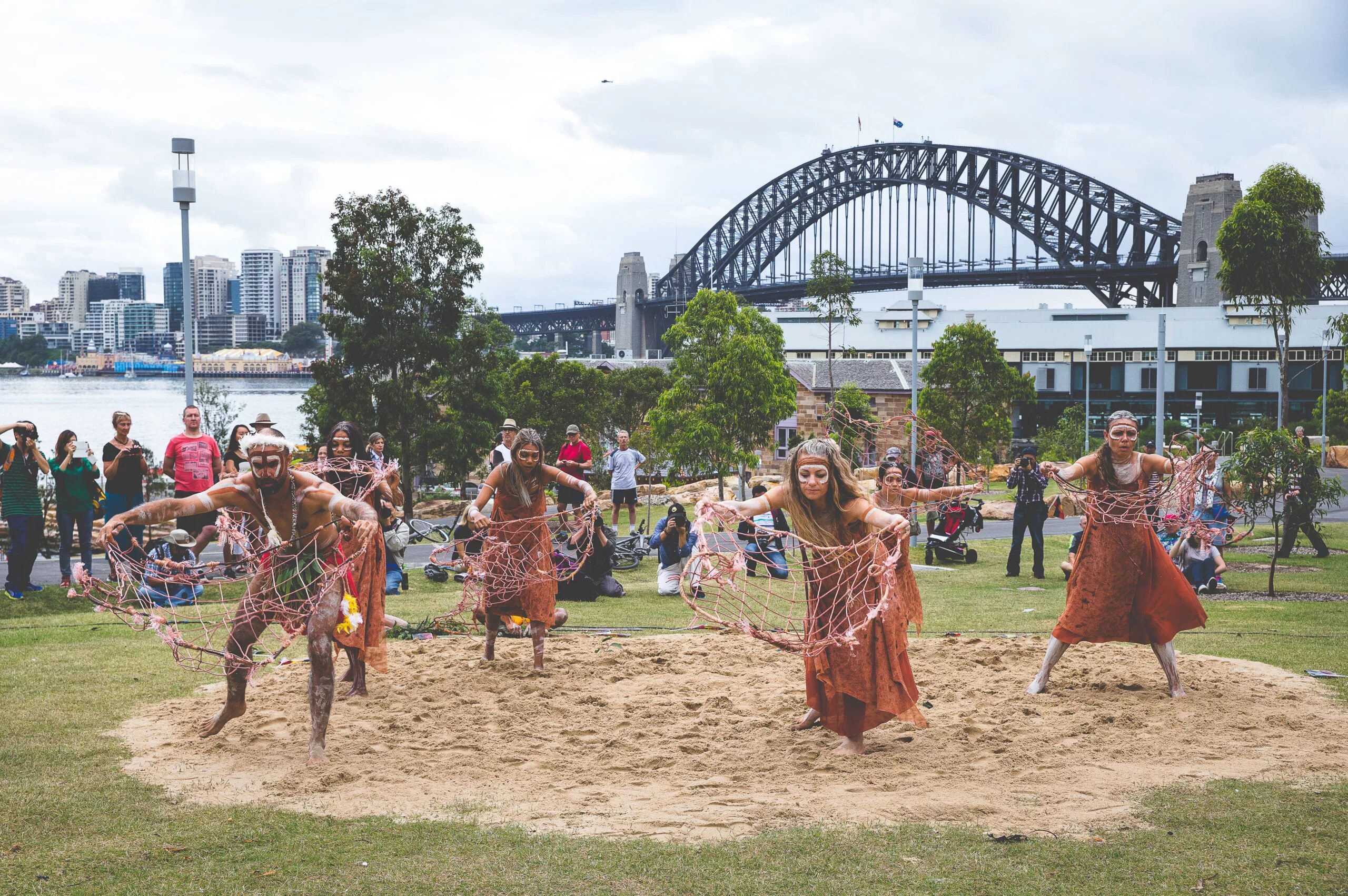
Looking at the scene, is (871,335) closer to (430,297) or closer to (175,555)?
(430,297)

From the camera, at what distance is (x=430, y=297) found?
95.7ft

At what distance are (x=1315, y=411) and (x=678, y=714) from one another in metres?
64.8

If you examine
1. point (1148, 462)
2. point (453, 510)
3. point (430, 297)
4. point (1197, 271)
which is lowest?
point (453, 510)

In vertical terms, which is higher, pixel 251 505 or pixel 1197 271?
pixel 1197 271

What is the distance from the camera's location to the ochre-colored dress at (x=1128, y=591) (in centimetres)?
856

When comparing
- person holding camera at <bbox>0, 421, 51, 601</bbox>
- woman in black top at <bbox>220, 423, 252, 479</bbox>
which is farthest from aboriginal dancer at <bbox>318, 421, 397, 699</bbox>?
person holding camera at <bbox>0, 421, 51, 601</bbox>

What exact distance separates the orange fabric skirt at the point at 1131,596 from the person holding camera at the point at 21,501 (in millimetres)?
11739

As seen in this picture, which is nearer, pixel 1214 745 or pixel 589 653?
pixel 1214 745

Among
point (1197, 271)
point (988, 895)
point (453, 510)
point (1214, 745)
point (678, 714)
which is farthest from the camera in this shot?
point (1197, 271)

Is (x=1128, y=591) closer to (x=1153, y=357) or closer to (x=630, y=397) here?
(x=630, y=397)

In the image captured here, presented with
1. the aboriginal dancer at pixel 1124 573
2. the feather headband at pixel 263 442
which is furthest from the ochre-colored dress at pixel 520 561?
the aboriginal dancer at pixel 1124 573

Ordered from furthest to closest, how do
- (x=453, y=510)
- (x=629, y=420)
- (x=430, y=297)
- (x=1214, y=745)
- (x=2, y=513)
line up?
1. (x=629, y=420)
2. (x=453, y=510)
3. (x=430, y=297)
4. (x=2, y=513)
5. (x=1214, y=745)

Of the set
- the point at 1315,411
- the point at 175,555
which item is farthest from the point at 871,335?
the point at 175,555

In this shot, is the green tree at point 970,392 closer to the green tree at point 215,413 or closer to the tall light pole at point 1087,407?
the tall light pole at point 1087,407
